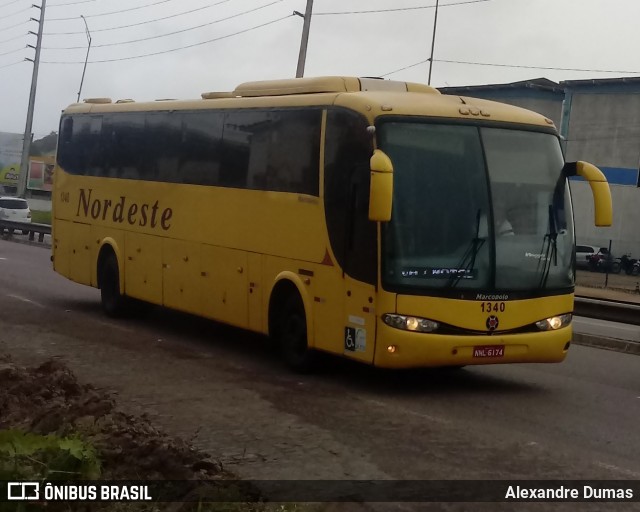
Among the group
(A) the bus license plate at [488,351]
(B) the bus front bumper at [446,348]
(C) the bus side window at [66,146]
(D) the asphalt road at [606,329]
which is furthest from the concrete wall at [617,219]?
(A) the bus license plate at [488,351]

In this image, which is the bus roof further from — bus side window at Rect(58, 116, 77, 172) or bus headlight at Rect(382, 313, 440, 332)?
bus side window at Rect(58, 116, 77, 172)

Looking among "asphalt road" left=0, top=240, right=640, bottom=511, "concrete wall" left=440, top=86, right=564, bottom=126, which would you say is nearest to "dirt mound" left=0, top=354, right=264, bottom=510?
"asphalt road" left=0, top=240, right=640, bottom=511

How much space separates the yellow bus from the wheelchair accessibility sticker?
2cm

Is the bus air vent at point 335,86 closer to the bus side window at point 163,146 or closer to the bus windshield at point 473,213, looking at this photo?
the bus windshield at point 473,213

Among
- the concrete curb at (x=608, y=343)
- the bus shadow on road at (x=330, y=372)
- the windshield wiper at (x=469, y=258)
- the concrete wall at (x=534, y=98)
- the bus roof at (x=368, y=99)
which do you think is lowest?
the bus shadow on road at (x=330, y=372)

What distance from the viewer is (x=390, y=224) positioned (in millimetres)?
11234

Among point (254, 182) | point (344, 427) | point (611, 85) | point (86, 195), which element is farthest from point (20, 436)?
point (611, 85)

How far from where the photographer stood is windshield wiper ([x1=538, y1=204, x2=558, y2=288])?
11.8m

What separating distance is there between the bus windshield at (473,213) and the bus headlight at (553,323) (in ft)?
1.10

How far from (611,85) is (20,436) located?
5545 cm

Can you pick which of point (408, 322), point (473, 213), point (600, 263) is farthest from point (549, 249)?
point (600, 263)

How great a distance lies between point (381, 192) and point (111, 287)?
8051 mm

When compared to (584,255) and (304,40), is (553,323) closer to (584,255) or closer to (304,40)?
(304,40)

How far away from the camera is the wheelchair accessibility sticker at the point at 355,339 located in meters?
11.5
